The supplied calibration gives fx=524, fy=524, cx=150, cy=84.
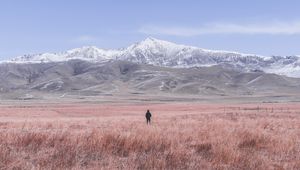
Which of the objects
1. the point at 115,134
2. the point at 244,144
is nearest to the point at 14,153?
the point at 115,134

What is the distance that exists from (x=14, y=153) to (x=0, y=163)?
1.42 metres

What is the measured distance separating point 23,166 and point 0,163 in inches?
16.0

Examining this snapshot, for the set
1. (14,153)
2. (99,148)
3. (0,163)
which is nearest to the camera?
(0,163)

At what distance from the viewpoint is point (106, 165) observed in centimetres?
1012

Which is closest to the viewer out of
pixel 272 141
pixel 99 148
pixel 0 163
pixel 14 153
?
pixel 0 163

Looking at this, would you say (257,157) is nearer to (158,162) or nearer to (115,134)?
(158,162)

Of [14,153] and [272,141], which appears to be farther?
[272,141]

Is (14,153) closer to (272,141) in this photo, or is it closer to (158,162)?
(158,162)

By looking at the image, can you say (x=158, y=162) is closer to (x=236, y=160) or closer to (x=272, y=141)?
(x=236, y=160)

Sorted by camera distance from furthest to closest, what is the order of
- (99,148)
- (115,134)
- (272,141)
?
1. (272,141)
2. (115,134)
3. (99,148)

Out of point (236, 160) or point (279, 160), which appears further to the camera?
point (279, 160)

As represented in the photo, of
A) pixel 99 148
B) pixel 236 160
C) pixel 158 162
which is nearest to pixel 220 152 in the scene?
pixel 236 160

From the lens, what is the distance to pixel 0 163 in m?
9.38

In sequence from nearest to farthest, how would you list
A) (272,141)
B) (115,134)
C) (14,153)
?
(14,153) → (115,134) → (272,141)
